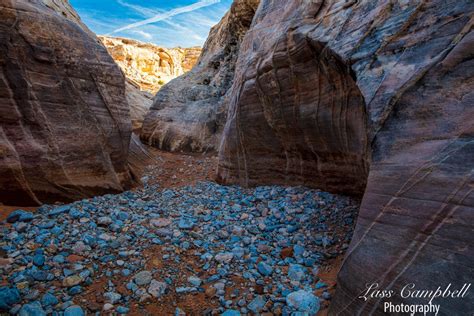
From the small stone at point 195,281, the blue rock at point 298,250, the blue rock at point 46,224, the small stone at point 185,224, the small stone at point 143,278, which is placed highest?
the blue rock at point 46,224

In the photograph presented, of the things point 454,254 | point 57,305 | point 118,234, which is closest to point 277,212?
point 118,234

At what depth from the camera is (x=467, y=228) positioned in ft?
6.43

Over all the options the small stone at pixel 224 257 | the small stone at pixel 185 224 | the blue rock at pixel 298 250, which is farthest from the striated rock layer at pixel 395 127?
the small stone at pixel 185 224

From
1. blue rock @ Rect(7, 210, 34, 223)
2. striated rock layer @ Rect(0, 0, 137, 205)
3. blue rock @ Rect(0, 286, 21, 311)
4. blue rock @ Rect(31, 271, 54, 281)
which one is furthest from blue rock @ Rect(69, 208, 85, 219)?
blue rock @ Rect(0, 286, 21, 311)

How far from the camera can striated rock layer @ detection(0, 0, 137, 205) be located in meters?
5.00

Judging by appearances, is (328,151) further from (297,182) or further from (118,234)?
(118,234)

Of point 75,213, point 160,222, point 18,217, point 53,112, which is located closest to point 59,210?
point 75,213

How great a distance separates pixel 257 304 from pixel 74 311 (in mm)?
1864

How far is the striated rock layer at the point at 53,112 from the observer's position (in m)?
5.00

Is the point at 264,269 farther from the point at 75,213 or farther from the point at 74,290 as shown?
the point at 75,213

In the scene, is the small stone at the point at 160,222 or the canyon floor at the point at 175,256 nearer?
the canyon floor at the point at 175,256

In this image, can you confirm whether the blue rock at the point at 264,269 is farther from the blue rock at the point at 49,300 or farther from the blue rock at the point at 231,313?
the blue rock at the point at 49,300

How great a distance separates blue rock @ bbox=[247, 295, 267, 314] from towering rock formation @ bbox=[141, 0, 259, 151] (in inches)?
356

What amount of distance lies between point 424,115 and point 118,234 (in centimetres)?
434
